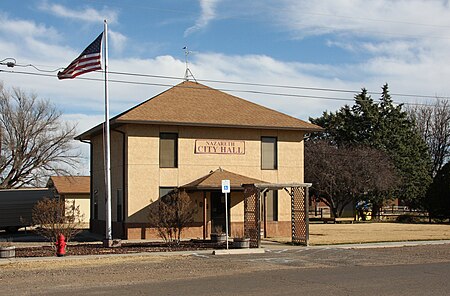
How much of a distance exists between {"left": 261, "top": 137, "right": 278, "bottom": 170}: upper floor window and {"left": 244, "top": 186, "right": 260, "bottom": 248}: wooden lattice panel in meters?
4.62

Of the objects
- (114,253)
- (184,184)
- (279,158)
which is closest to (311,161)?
(279,158)

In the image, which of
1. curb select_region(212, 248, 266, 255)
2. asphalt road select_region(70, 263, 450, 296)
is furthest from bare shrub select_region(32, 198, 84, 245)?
asphalt road select_region(70, 263, 450, 296)

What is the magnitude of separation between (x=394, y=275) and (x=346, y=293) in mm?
3523

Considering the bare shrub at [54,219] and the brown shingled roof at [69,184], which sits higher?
the brown shingled roof at [69,184]

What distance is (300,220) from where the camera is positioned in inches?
1068

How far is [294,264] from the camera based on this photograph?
19.1 meters

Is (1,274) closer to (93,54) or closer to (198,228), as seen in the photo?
(93,54)

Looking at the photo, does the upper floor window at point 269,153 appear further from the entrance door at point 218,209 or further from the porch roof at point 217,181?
the entrance door at point 218,209

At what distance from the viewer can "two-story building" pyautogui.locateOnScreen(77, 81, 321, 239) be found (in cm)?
2945

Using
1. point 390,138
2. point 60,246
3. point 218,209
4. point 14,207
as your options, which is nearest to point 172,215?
point 60,246

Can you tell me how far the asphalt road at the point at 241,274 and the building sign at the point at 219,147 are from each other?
875 cm

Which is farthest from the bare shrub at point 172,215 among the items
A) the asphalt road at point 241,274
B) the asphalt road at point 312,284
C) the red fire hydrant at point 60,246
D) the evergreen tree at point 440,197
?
the evergreen tree at point 440,197

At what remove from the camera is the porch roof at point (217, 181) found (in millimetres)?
28297

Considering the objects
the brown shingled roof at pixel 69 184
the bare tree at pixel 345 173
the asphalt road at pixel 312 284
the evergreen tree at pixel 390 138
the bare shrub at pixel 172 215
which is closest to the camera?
the asphalt road at pixel 312 284
